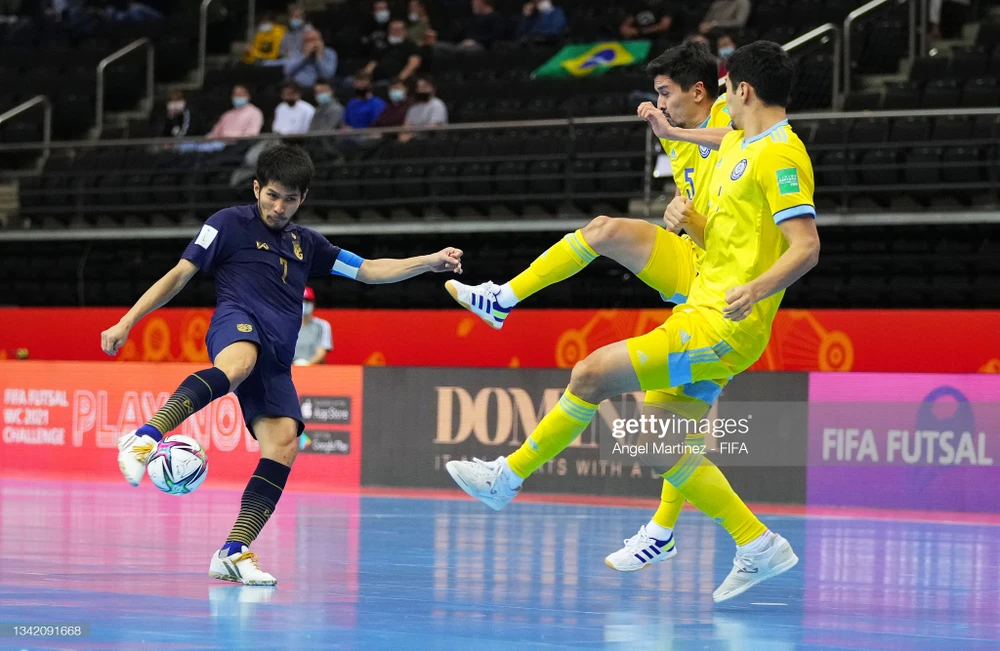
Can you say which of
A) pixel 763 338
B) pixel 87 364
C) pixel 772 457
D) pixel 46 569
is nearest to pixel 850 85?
pixel 772 457

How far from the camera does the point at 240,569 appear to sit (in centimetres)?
648

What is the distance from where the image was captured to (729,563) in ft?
26.1

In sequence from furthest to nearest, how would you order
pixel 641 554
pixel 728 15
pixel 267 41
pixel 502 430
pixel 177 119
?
pixel 267 41
pixel 177 119
pixel 728 15
pixel 502 430
pixel 641 554

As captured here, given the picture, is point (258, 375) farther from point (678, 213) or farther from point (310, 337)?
point (310, 337)

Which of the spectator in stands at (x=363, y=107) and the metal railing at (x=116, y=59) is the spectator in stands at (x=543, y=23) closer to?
the spectator in stands at (x=363, y=107)

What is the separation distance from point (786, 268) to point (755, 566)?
151 cm

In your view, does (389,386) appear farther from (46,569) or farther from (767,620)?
(767,620)

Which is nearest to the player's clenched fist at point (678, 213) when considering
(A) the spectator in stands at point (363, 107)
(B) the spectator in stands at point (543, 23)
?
(A) the spectator in stands at point (363, 107)

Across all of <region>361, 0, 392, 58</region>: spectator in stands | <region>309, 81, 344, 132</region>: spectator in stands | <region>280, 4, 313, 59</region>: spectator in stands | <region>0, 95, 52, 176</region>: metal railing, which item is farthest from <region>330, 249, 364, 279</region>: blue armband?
<region>0, 95, 52, 176</region>: metal railing

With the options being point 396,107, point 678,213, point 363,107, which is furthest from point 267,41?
point 678,213

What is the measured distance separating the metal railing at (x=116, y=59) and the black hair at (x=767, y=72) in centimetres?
1670

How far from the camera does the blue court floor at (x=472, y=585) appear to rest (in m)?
5.20

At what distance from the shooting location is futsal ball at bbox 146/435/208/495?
6012mm

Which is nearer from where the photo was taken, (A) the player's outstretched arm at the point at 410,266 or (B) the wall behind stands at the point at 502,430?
(A) the player's outstretched arm at the point at 410,266
